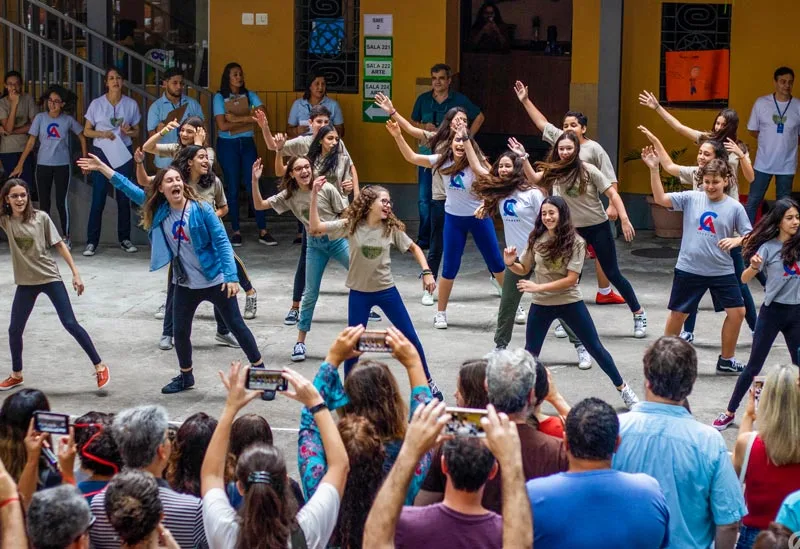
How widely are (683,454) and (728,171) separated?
4415 mm

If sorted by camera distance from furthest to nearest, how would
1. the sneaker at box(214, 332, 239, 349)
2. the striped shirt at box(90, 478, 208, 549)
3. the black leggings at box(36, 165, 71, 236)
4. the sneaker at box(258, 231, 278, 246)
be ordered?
1. the sneaker at box(258, 231, 278, 246)
2. the black leggings at box(36, 165, 71, 236)
3. the sneaker at box(214, 332, 239, 349)
4. the striped shirt at box(90, 478, 208, 549)

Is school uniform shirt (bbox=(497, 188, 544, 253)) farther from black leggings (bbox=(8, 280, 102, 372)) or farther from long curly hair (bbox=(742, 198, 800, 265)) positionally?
black leggings (bbox=(8, 280, 102, 372))

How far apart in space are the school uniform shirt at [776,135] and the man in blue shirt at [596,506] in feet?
33.2

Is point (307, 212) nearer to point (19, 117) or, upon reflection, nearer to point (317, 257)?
point (317, 257)

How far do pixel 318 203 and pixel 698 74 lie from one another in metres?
6.73

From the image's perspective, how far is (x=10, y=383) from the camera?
30.2ft

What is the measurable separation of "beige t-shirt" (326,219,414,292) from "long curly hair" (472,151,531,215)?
0.99m

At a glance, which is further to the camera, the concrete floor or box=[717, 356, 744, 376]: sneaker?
box=[717, 356, 744, 376]: sneaker

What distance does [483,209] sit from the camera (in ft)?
32.2

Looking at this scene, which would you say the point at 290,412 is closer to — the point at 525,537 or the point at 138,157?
the point at 138,157

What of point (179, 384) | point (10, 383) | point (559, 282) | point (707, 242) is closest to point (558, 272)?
point (559, 282)

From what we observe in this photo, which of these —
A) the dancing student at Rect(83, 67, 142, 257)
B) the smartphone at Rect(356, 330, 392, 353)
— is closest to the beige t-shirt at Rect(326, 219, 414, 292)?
the smartphone at Rect(356, 330, 392, 353)

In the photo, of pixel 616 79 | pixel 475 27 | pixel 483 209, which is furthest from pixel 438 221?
pixel 475 27

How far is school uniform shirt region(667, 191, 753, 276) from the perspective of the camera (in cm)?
880
